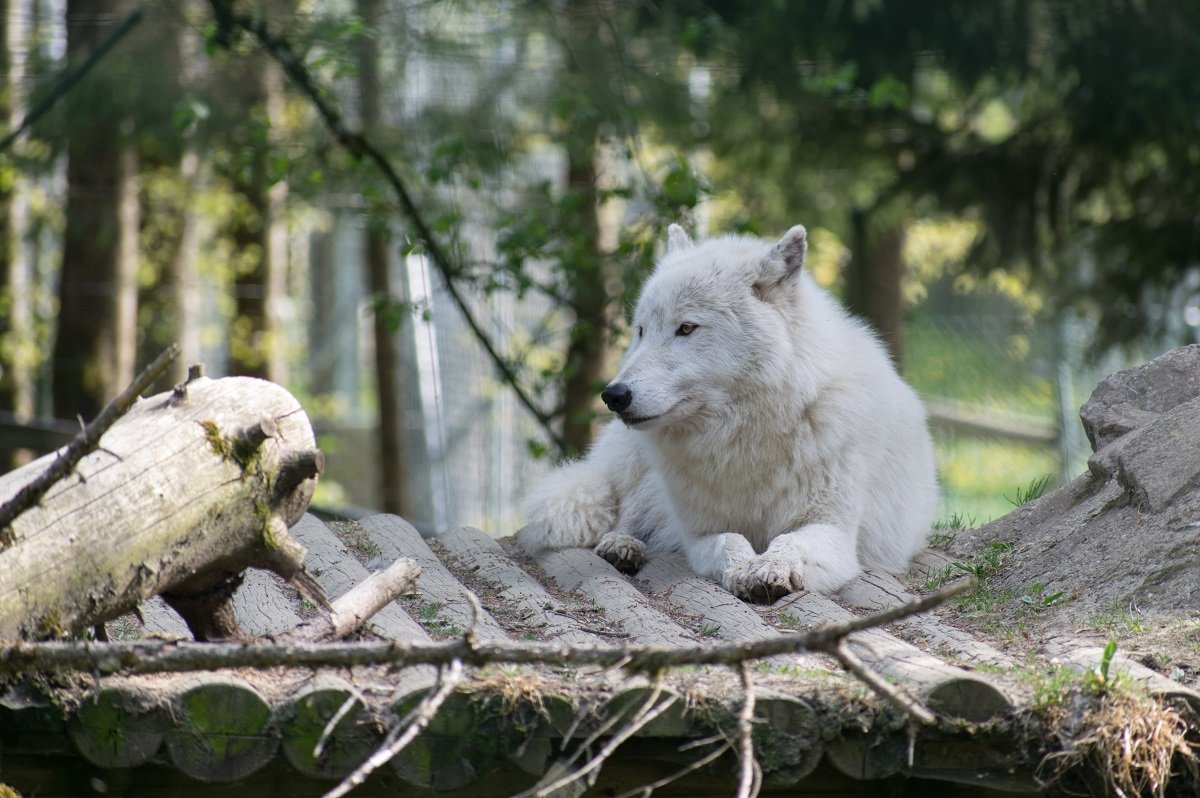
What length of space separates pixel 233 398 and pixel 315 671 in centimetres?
75

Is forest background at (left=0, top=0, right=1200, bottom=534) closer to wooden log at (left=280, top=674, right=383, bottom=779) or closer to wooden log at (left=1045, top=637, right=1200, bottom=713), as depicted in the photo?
wooden log at (left=1045, top=637, right=1200, bottom=713)

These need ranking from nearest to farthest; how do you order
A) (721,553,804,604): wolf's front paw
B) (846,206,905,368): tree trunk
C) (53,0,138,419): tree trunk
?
(721,553,804,604): wolf's front paw, (53,0,138,419): tree trunk, (846,206,905,368): tree trunk

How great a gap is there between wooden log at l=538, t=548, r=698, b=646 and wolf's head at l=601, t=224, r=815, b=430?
0.55 m

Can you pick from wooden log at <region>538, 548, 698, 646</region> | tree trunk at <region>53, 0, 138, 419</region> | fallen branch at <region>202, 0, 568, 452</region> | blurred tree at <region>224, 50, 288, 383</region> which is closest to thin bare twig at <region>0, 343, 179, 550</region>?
wooden log at <region>538, 548, 698, 646</region>

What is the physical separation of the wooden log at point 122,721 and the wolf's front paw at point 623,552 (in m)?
2.33

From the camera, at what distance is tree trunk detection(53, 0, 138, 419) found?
10398 millimetres

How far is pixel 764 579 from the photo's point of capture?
4.13m

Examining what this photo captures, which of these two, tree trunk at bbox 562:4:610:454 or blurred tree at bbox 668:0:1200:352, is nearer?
tree trunk at bbox 562:4:610:454

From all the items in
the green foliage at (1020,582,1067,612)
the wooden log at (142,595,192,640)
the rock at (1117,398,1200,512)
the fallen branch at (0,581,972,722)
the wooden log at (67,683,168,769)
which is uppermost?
the rock at (1117,398,1200,512)

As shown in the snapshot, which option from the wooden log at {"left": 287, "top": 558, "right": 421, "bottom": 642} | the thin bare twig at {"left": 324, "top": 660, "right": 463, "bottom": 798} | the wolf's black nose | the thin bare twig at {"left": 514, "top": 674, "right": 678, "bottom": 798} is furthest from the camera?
the wolf's black nose

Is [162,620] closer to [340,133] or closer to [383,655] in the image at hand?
[383,655]

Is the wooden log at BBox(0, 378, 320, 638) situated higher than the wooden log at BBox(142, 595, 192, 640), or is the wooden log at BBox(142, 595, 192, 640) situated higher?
the wooden log at BBox(0, 378, 320, 638)

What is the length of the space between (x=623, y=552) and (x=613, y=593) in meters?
0.64

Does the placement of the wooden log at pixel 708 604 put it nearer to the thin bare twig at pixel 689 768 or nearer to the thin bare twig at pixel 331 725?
the thin bare twig at pixel 689 768
